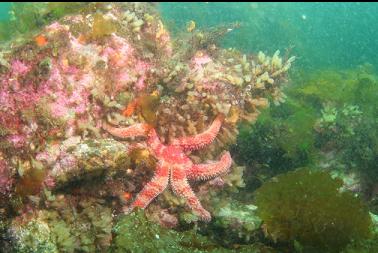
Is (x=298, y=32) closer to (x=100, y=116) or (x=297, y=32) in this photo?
(x=297, y=32)

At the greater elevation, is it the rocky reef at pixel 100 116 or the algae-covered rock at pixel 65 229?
the rocky reef at pixel 100 116

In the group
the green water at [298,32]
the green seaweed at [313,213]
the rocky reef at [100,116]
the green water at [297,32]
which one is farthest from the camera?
the green water at [298,32]

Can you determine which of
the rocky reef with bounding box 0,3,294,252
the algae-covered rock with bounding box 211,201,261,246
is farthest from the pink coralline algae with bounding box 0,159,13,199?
the algae-covered rock with bounding box 211,201,261,246

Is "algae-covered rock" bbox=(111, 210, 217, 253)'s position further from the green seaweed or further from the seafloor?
the green seaweed

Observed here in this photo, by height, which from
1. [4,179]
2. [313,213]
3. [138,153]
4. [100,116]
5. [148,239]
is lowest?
[313,213]

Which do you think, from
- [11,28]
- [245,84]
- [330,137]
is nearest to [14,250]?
[245,84]

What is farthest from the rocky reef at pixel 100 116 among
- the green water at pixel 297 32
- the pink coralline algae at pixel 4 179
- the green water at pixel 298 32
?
the green water at pixel 297 32

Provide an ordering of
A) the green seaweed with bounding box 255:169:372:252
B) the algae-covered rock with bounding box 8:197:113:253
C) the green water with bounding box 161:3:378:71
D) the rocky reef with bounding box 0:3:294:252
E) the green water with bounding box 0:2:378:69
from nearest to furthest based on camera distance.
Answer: the algae-covered rock with bounding box 8:197:113:253 < the rocky reef with bounding box 0:3:294:252 < the green seaweed with bounding box 255:169:372:252 < the green water with bounding box 0:2:378:69 < the green water with bounding box 161:3:378:71

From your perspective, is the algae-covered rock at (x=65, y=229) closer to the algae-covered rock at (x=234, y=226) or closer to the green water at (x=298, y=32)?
the algae-covered rock at (x=234, y=226)

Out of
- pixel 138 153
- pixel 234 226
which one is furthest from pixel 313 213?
pixel 138 153

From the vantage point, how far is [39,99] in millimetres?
4219

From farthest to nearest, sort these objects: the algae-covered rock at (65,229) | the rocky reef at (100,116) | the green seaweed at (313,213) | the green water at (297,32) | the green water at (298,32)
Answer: the green water at (298,32)
the green water at (297,32)
the green seaweed at (313,213)
the rocky reef at (100,116)
the algae-covered rock at (65,229)

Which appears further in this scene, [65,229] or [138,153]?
[138,153]

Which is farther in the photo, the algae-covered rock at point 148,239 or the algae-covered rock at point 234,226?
the algae-covered rock at point 234,226
